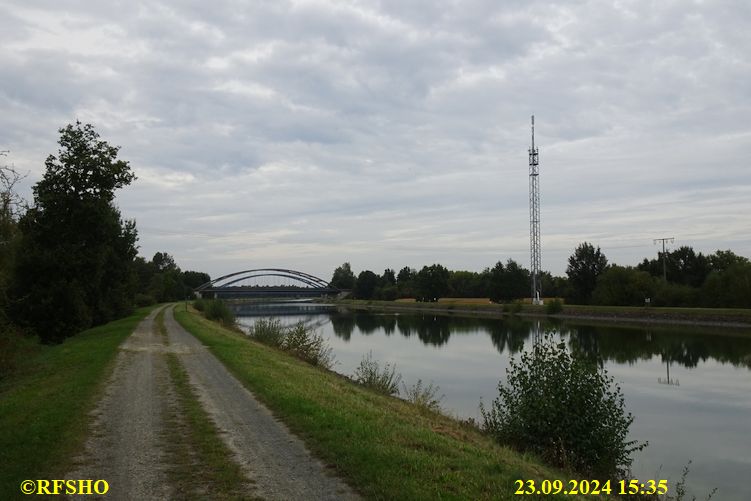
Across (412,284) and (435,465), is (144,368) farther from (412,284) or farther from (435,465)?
(412,284)

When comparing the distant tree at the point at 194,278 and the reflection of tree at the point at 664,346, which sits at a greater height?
the distant tree at the point at 194,278

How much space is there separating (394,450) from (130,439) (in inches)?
151

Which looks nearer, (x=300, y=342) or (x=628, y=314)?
(x=300, y=342)

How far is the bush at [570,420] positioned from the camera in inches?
416

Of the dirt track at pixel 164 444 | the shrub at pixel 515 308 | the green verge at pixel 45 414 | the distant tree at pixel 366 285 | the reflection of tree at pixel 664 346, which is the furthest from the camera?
the distant tree at pixel 366 285

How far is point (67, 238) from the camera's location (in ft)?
95.9

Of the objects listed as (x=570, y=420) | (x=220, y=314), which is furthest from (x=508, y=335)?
(x=570, y=420)

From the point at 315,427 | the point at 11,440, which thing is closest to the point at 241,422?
the point at 315,427

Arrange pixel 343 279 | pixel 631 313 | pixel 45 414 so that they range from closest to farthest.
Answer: pixel 45 414 → pixel 631 313 → pixel 343 279

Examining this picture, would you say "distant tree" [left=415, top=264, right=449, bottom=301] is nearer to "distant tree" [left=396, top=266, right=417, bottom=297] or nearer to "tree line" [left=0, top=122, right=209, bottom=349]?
"distant tree" [left=396, top=266, right=417, bottom=297]

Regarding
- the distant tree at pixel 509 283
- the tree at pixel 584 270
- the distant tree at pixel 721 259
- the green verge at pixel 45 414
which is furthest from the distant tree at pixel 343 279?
the green verge at pixel 45 414

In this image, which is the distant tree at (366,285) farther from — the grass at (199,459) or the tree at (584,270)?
the grass at (199,459)

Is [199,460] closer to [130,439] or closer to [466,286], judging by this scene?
[130,439]

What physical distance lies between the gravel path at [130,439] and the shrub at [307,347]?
9255 mm
